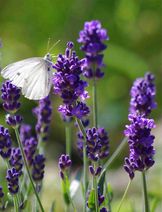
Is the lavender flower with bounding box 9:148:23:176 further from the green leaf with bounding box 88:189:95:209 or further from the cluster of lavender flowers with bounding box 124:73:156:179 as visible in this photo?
the cluster of lavender flowers with bounding box 124:73:156:179

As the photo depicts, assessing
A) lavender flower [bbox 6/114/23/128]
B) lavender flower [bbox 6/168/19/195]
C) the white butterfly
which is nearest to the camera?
lavender flower [bbox 6/168/19/195]

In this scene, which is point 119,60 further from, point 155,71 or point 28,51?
point 28,51

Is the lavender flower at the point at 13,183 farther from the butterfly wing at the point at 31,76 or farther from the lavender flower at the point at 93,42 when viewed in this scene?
the lavender flower at the point at 93,42

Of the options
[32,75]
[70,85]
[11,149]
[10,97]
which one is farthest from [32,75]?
[70,85]

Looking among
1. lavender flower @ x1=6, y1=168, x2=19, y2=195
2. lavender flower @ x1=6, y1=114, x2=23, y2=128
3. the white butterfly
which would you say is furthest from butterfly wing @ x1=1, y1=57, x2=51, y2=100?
lavender flower @ x1=6, y1=168, x2=19, y2=195

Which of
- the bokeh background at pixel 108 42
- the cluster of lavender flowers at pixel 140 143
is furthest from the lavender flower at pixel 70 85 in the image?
the bokeh background at pixel 108 42
